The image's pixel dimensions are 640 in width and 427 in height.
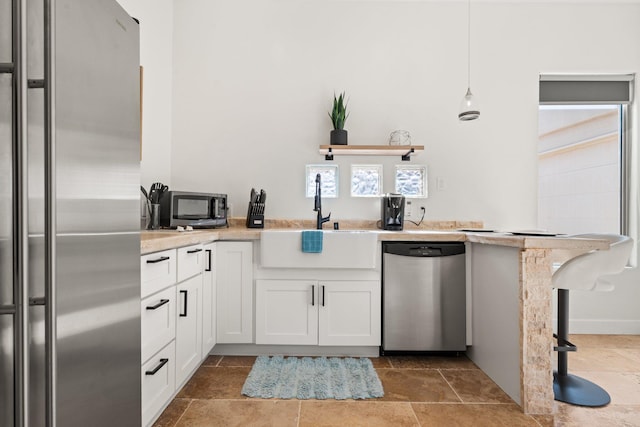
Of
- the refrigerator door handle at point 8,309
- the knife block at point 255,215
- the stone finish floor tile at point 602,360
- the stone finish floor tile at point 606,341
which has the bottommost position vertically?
the stone finish floor tile at point 606,341

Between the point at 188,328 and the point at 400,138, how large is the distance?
2.13 metres

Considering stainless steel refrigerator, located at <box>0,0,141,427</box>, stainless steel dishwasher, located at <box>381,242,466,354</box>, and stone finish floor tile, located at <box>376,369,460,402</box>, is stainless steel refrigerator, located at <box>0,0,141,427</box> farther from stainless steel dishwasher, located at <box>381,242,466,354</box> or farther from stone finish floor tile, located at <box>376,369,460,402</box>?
stainless steel dishwasher, located at <box>381,242,466,354</box>

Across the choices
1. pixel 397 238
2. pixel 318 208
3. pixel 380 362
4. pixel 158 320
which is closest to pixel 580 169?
pixel 397 238

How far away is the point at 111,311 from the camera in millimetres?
1001

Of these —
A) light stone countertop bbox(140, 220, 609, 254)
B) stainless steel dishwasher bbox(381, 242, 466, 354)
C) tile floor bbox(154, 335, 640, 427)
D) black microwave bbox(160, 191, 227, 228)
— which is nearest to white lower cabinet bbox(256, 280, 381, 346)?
stainless steel dishwasher bbox(381, 242, 466, 354)

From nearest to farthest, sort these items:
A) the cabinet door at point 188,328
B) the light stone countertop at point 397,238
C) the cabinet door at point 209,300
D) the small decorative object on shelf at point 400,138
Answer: the light stone countertop at point 397,238 → the cabinet door at point 188,328 → the cabinet door at point 209,300 → the small decorative object on shelf at point 400,138

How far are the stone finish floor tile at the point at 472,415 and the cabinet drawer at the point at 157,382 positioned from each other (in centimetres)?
120

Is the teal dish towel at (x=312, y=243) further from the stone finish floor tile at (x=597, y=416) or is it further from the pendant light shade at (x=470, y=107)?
the stone finish floor tile at (x=597, y=416)

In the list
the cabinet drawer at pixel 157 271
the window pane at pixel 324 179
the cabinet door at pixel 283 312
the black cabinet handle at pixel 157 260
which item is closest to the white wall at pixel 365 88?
the window pane at pixel 324 179

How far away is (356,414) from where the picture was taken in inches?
69.4

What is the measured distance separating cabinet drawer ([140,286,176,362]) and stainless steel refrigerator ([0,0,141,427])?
1.28 ft

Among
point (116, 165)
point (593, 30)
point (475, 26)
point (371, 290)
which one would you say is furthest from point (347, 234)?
point (593, 30)

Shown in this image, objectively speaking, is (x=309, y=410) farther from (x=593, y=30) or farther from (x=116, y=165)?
(x=593, y=30)

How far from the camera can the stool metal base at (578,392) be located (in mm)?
1885
